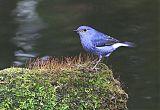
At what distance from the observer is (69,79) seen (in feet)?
14.4

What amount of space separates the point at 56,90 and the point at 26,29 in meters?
6.03

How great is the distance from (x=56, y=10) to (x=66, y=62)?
7.04 meters

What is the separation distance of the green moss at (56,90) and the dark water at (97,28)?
2.86 m

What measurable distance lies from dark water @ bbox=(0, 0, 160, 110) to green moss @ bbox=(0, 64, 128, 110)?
286cm

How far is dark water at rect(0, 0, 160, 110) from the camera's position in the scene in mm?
8086

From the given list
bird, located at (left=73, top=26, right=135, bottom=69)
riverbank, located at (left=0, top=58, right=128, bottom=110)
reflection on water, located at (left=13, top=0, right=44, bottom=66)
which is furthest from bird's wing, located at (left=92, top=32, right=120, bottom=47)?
reflection on water, located at (left=13, top=0, right=44, bottom=66)

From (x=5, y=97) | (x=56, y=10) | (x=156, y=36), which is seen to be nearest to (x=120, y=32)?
(x=156, y=36)

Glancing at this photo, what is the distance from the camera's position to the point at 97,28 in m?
10.1

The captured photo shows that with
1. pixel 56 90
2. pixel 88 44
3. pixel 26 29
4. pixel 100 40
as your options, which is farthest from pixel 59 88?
pixel 26 29

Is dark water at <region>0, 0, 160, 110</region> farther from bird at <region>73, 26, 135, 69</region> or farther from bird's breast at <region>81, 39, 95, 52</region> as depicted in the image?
bird's breast at <region>81, 39, 95, 52</region>

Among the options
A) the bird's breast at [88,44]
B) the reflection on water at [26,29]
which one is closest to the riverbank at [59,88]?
A: the bird's breast at [88,44]

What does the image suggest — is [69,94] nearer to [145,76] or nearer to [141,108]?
[141,108]

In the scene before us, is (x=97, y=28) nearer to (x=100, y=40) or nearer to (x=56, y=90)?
(x=100, y=40)

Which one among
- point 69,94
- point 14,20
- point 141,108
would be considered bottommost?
point 141,108
